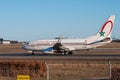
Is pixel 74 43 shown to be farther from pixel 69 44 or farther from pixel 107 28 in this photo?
pixel 107 28

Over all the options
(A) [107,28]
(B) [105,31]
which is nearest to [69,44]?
(B) [105,31]

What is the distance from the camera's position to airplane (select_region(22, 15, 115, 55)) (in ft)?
239

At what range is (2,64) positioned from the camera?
31266 millimetres

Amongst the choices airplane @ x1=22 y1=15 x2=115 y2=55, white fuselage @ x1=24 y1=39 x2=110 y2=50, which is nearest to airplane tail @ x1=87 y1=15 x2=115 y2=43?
airplane @ x1=22 y1=15 x2=115 y2=55

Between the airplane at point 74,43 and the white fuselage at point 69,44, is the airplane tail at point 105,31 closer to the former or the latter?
the airplane at point 74,43

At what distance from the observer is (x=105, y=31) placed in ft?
249

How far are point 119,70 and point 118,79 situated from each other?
120 cm

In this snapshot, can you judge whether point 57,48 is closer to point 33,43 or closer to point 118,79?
point 33,43

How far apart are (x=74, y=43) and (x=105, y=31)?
24.8 ft

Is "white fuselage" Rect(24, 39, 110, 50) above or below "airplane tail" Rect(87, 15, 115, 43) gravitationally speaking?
below

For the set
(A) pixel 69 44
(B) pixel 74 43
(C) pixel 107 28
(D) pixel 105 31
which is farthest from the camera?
(C) pixel 107 28

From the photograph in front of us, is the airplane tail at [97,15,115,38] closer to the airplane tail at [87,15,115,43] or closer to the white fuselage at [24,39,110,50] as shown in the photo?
the airplane tail at [87,15,115,43]

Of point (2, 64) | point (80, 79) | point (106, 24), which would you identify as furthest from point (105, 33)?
point (80, 79)

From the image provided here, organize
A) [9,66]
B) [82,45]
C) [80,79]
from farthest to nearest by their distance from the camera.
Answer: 1. [82,45]
2. [9,66]
3. [80,79]
